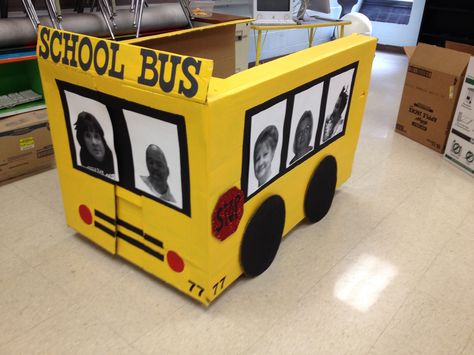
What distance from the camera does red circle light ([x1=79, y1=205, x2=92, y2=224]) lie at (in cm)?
167

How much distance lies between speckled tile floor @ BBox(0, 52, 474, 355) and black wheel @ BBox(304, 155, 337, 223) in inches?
3.1

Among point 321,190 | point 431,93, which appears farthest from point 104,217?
point 431,93

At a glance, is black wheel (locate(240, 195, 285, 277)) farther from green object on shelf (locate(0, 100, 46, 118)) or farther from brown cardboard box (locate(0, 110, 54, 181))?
green object on shelf (locate(0, 100, 46, 118))

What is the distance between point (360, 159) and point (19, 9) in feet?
7.76

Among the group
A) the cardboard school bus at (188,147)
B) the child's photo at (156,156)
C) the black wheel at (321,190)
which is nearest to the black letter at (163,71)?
the cardboard school bus at (188,147)

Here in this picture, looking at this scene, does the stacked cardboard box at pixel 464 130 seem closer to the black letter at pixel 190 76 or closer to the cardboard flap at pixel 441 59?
the cardboard flap at pixel 441 59

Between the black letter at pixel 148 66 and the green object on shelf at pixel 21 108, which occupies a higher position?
the black letter at pixel 148 66

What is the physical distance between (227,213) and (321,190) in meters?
0.73

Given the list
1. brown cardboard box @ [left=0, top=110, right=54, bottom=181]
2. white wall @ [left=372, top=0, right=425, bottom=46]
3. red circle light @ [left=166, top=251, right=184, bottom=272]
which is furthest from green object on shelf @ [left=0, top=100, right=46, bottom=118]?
white wall @ [left=372, top=0, right=425, bottom=46]

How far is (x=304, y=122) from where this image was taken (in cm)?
162

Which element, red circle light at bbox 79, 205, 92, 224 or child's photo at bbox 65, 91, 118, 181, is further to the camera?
red circle light at bbox 79, 205, 92, 224

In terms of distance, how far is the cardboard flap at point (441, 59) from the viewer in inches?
101

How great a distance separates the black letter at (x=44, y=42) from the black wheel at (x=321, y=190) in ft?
3.77

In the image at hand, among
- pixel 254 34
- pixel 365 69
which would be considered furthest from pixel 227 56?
pixel 254 34
